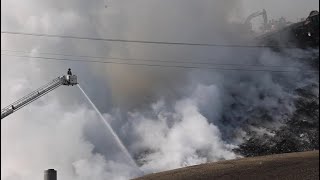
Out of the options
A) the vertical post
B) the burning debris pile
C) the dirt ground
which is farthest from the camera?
the burning debris pile

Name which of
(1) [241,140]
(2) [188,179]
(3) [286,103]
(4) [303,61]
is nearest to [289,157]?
(2) [188,179]

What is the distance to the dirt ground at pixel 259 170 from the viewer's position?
28.0 meters

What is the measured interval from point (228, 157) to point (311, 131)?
7710mm

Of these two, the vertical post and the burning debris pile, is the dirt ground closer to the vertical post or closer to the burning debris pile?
the vertical post

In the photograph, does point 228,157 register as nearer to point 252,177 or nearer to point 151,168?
point 151,168

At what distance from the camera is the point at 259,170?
29.5m

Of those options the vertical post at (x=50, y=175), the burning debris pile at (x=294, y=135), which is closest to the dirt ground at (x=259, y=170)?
the vertical post at (x=50, y=175)

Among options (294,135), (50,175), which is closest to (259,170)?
(294,135)

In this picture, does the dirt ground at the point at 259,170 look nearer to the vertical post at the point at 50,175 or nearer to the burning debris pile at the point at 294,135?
the vertical post at the point at 50,175

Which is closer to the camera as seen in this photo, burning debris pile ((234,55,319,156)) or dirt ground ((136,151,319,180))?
dirt ground ((136,151,319,180))

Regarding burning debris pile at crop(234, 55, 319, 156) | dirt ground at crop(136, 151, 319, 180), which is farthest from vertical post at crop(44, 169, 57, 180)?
burning debris pile at crop(234, 55, 319, 156)

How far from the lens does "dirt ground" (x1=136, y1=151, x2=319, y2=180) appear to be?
2797 cm

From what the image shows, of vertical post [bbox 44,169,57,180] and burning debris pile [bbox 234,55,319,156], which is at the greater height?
burning debris pile [bbox 234,55,319,156]

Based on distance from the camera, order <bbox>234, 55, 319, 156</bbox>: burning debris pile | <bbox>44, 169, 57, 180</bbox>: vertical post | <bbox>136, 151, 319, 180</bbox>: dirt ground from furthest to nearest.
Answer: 1. <bbox>234, 55, 319, 156</bbox>: burning debris pile
2. <bbox>44, 169, 57, 180</bbox>: vertical post
3. <bbox>136, 151, 319, 180</bbox>: dirt ground
